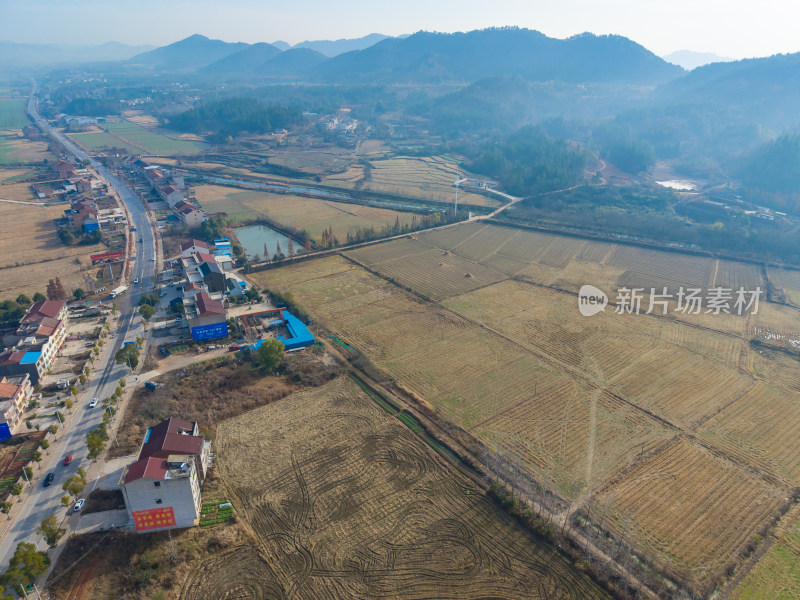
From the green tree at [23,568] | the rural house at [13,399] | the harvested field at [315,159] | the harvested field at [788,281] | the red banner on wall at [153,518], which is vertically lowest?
the harvested field at [788,281]

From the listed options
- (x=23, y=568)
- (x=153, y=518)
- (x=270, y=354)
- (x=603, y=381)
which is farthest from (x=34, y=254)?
(x=603, y=381)

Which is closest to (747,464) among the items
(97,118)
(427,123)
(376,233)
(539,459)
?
(539,459)

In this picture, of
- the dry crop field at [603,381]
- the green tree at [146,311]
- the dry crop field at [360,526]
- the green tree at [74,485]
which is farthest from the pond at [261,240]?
the green tree at [74,485]

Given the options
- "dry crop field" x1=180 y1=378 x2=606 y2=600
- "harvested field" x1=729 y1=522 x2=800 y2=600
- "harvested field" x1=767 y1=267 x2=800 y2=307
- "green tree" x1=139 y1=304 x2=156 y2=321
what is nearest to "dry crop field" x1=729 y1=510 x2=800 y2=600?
"harvested field" x1=729 y1=522 x2=800 y2=600

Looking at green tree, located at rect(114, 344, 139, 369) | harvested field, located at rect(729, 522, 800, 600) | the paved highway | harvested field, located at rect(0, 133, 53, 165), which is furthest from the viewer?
harvested field, located at rect(0, 133, 53, 165)

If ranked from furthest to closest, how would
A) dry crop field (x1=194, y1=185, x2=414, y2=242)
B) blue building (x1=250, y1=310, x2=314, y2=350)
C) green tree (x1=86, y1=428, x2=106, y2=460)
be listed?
dry crop field (x1=194, y1=185, x2=414, y2=242), blue building (x1=250, y1=310, x2=314, y2=350), green tree (x1=86, y1=428, x2=106, y2=460)

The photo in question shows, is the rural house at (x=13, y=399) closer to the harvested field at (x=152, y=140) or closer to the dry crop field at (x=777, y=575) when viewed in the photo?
the dry crop field at (x=777, y=575)

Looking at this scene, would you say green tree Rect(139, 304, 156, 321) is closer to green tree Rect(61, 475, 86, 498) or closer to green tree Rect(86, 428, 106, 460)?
green tree Rect(86, 428, 106, 460)
